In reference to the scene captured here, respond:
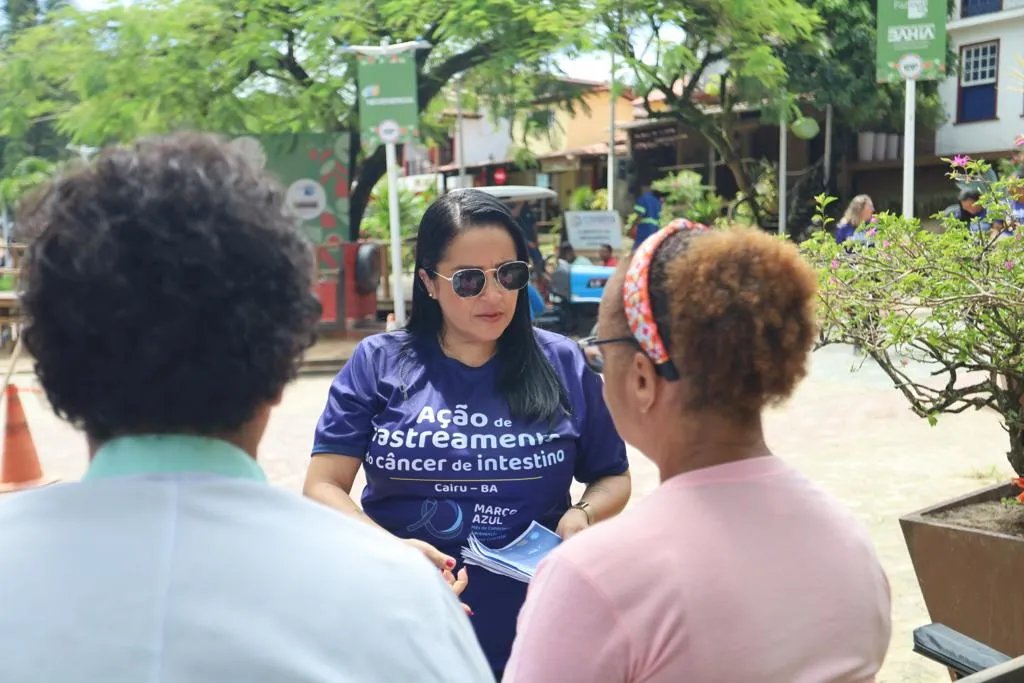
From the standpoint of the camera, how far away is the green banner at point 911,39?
9734 millimetres

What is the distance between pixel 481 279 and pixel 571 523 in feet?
2.06

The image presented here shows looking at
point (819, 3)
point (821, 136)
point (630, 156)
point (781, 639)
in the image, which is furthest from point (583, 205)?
point (781, 639)

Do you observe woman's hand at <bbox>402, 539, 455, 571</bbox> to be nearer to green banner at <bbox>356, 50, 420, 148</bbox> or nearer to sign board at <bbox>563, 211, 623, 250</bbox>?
green banner at <bbox>356, 50, 420, 148</bbox>

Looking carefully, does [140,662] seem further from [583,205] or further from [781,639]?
[583,205]

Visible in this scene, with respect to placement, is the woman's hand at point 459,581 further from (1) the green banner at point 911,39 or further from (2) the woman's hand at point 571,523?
(1) the green banner at point 911,39

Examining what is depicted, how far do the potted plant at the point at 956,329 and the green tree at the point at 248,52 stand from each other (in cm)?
1099

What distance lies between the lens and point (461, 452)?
7.49 ft

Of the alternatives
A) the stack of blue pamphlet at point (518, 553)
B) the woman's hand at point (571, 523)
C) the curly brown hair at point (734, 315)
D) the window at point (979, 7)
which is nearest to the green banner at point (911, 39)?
the woman's hand at point (571, 523)

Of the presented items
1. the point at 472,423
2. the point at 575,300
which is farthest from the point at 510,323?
the point at 575,300

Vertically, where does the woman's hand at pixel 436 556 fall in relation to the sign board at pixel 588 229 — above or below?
below

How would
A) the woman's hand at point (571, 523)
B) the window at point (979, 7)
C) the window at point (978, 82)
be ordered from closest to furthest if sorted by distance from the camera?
the woman's hand at point (571, 523) → the window at point (978, 82) → the window at point (979, 7)

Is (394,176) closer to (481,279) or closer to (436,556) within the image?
(481,279)

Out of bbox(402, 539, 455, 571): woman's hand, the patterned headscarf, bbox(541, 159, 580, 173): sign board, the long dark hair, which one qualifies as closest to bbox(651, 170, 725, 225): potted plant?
bbox(541, 159, 580, 173): sign board

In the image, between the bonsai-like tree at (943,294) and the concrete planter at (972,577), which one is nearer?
the bonsai-like tree at (943,294)
